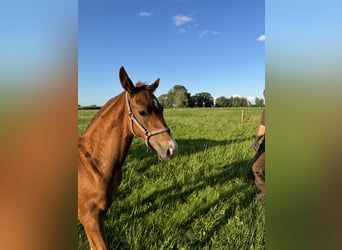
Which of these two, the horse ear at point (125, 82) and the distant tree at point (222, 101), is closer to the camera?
the horse ear at point (125, 82)

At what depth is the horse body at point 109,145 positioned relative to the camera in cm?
139

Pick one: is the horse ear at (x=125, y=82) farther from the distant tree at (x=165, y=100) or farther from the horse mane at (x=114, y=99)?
the distant tree at (x=165, y=100)

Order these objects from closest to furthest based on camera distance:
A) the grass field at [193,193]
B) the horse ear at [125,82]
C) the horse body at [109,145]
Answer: the horse ear at [125,82], the horse body at [109,145], the grass field at [193,193]

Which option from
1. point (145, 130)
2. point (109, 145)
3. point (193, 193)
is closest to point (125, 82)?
point (145, 130)

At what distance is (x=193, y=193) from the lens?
160 centimetres

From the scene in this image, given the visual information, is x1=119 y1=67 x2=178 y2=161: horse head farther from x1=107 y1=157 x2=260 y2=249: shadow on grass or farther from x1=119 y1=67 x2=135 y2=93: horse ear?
x1=107 y1=157 x2=260 y2=249: shadow on grass

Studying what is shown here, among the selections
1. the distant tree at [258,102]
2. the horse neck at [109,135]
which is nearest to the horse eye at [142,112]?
the horse neck at [109,135]

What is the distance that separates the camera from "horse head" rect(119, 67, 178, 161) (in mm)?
1361

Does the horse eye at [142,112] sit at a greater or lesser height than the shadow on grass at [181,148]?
greater

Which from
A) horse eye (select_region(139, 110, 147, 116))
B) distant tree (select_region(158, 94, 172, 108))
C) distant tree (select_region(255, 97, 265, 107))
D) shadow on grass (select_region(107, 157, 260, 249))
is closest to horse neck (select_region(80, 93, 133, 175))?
horse eye (select_region(139, 110, 147, 116))

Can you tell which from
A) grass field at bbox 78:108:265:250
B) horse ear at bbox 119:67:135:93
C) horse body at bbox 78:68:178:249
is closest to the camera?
horse ear at bbox 119:67:135:93
